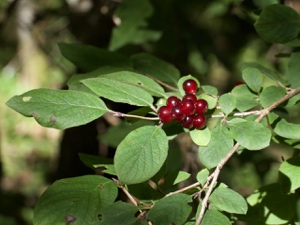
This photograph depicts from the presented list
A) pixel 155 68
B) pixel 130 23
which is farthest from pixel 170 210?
pixel 130 23

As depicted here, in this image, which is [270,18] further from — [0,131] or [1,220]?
[0,131]

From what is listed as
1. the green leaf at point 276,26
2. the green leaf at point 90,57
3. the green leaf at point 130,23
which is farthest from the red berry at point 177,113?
the green leaf at point 130,23

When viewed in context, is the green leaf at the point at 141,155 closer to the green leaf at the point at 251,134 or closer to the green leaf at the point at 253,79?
the green leaf at the point at 251,134

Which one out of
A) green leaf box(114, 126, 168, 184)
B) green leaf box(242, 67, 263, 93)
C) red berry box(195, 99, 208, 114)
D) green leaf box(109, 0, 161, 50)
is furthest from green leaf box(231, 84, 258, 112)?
green leaf box(109, 0, 161, 50)

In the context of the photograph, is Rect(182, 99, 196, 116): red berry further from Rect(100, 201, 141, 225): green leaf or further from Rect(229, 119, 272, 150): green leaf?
Rect(100, 201, 141, 225): green leaf

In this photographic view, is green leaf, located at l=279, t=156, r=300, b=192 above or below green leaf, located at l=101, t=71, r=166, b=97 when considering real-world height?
below

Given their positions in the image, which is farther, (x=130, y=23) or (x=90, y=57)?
(x=130, y=23)

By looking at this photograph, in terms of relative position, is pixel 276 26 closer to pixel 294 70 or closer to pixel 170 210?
pixel 294 70
